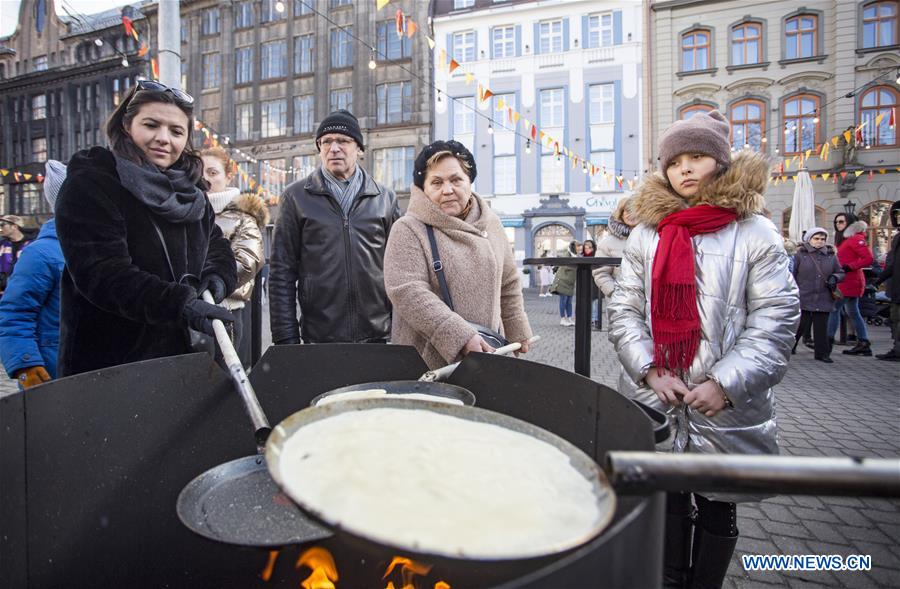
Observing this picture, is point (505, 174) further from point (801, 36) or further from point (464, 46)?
point (801, 36)

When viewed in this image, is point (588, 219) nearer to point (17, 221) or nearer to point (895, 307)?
point (895, 307)

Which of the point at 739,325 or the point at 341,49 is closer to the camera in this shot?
the point at 739,325

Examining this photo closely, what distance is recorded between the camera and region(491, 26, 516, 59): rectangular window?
2219cm

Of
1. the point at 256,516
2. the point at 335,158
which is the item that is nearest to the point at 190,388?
the point at 256,516

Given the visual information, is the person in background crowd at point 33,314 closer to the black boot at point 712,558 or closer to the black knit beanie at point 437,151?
the black knit beanie at point 437,151

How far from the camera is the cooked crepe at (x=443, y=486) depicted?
78cm

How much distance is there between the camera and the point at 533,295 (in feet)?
65.5

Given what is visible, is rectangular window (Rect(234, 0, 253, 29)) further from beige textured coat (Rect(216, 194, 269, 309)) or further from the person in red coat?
the person in red coat

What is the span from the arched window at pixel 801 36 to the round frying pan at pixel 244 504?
23.5 m

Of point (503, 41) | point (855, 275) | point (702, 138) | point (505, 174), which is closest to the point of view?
point (702, 138)

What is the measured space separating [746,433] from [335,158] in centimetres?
244

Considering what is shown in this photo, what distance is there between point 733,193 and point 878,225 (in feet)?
69.5

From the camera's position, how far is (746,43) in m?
19.1

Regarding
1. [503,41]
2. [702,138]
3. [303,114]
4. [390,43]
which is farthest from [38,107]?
[702,138]
